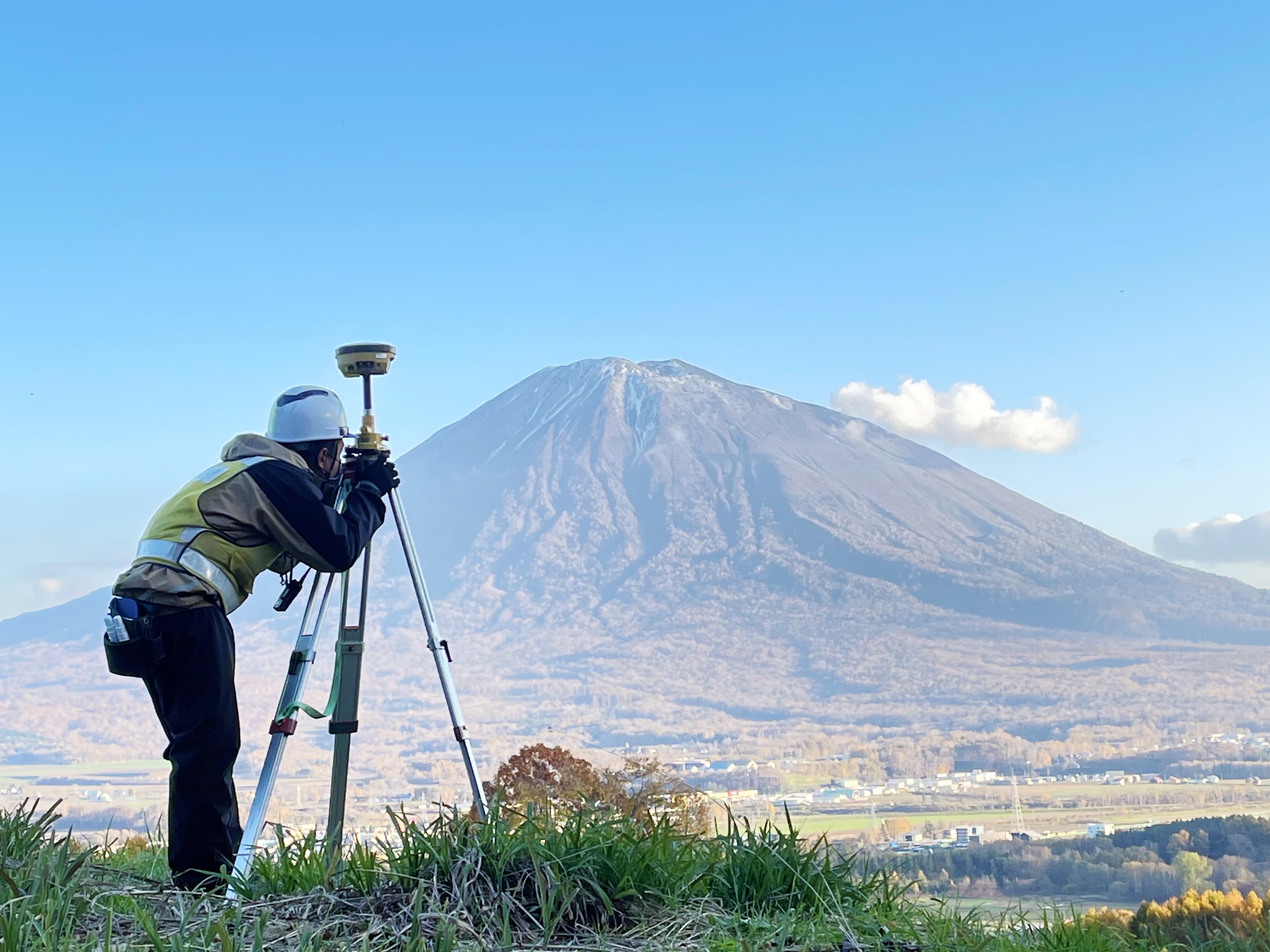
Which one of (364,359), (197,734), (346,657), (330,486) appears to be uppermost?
(364,359)

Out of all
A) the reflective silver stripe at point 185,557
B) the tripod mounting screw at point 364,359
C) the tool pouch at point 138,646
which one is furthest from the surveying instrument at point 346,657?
the tool pouch at point 138,646

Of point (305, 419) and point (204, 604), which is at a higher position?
point (305, 419)

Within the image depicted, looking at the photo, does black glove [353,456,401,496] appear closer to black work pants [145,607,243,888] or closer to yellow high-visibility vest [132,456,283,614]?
yellow high-visibility vest [132,456,283,614]

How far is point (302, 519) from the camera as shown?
234 inches

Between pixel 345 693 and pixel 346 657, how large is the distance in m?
0.19

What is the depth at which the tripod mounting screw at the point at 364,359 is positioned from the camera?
6.56 m

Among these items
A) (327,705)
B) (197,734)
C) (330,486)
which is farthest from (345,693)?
(330,486)

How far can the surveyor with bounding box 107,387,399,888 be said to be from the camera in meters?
5.91

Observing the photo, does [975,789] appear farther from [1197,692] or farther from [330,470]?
[330,470]

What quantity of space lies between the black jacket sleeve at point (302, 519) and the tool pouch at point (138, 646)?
0.66 metres

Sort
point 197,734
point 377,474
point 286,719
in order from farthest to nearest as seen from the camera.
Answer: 1. point 377,474
2. point 197,734
3. point 286,719

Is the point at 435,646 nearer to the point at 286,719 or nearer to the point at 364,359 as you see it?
the point at 286,719

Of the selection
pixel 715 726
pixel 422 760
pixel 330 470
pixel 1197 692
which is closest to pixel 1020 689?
pixel 1197 692

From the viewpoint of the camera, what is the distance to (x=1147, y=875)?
64500mm
